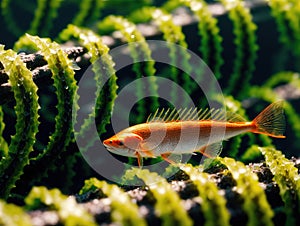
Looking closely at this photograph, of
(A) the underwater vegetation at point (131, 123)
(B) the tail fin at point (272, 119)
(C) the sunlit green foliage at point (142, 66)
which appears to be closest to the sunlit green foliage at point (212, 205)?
(A) the underwater vegetation at point (131, 123)

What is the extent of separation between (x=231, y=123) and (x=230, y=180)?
6.2 inches

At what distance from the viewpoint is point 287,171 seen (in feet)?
3.27

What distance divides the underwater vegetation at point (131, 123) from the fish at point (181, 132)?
0.16 ft

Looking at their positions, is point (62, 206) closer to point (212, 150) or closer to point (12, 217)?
point (12, 217)

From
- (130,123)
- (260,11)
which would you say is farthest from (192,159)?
(260,11)

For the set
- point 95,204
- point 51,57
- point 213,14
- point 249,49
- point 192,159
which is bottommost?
point 95,204

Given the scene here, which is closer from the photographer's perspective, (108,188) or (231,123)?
(108,188)

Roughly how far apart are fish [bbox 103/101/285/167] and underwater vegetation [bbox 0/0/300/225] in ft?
0.16

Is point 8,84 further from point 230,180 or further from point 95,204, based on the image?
point 230,180

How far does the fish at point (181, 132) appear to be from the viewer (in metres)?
1.03

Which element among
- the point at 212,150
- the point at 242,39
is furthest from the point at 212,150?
the point at 242,39

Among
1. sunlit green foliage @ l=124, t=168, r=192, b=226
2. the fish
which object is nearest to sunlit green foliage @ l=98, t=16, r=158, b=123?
the fish

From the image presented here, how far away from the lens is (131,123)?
4.84ft

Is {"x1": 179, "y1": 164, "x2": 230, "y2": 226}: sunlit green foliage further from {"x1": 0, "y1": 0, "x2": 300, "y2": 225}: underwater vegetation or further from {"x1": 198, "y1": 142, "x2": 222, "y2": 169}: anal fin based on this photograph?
{"x1": 198, "y1": 142, "x2": 222, "y2": 169}: anal fin
